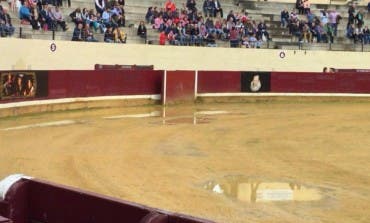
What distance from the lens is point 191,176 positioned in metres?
9.56

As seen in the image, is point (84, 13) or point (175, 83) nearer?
point (175, 83)

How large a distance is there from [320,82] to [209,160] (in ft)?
52.5

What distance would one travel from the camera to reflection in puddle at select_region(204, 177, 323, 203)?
8.30 metres

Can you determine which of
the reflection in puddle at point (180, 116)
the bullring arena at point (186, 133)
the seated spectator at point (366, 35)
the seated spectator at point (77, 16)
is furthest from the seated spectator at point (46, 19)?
the seated spectator at point (366, 35)

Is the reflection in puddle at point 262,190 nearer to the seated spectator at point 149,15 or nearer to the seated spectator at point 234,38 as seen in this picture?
the seated spectator at point 149,15

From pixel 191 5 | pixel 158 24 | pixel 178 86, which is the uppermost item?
pixel 191 5

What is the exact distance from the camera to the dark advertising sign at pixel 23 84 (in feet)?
55.5

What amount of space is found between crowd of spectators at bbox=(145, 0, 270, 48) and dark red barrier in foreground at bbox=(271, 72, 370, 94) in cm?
224

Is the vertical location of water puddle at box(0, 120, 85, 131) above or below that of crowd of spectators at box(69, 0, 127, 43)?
below

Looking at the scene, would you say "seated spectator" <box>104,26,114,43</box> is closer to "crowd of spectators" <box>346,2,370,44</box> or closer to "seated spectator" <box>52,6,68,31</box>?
"seated spectator" <box>52,6,68,31</box>

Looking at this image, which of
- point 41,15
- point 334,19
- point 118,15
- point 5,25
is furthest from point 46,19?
point 334,19

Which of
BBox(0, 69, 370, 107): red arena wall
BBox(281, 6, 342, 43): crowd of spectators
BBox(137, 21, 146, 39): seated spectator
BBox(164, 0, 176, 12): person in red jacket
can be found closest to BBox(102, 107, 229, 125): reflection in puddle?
BBox(0, 69, 370, 107): red arena wall

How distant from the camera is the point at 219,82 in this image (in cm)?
2428

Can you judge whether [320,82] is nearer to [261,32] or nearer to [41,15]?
[261,32]
